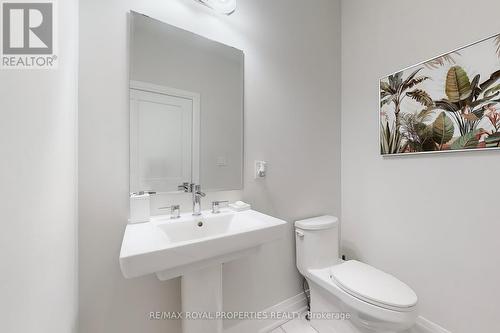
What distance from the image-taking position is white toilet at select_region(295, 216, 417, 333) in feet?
3.39

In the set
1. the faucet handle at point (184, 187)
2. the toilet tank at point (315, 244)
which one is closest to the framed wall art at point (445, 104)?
the toilet tank at point (315, 244)

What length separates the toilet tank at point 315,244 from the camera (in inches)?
58.1

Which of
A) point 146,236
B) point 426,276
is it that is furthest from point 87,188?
point 426,276

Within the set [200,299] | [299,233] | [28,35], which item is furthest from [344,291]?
[28,35]

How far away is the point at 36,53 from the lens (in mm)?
605

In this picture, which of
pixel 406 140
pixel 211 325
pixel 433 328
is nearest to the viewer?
pixel 211 325

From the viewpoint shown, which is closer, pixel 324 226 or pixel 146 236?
pixel 146 236

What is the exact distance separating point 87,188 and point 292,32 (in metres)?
1.68

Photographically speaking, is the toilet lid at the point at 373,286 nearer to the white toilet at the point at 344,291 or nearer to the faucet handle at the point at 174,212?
the white toilet at the point at 344,291

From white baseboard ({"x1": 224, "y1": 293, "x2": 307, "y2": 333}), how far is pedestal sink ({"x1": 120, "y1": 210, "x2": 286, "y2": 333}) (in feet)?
1.32

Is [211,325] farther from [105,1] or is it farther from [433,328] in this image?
[105,1]

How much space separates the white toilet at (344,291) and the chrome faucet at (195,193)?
77cm

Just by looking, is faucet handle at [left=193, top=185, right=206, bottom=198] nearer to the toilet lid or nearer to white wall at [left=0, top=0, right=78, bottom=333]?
white wall at [left=0, top=0, right=78, bottom=333]

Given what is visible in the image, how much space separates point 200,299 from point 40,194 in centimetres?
77
